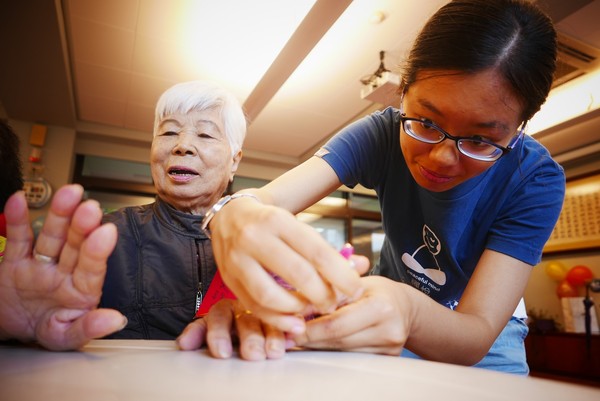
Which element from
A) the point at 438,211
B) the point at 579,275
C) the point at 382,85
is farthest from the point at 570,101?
the point at 438,211

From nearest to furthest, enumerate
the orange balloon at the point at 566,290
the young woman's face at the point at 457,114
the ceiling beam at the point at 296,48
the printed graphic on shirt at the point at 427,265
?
the young woman's face at the point at 457,114
the printed graphic on shirt at the point at 427,265
the ceiling beam at the point at 296,48
the orange balloon at the point at 566,290

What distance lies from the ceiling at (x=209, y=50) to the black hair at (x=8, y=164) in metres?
1.97

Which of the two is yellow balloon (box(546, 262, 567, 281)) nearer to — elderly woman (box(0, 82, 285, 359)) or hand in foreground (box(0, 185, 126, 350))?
elderly woman (box(0, 82, 285, 359))

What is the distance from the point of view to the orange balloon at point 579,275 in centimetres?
498

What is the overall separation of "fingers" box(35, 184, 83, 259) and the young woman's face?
76cm

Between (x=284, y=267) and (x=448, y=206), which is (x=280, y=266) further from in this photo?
(x=448, y=206)

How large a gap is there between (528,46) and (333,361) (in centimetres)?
86

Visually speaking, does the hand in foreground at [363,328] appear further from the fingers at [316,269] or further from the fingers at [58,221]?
the fingers at [58,221]

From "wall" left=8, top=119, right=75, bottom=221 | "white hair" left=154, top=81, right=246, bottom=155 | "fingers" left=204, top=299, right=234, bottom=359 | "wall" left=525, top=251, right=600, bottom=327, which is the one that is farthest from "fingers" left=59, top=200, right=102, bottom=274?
"wall" left=525, top=251, right=600, bottom=327

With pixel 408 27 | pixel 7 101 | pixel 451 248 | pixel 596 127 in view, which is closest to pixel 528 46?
pixel 451 248

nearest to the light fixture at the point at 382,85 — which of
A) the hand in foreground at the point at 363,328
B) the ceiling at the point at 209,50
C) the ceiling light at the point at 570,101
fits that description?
the ceiling at the point at 209,50

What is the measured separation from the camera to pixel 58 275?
0.60 m

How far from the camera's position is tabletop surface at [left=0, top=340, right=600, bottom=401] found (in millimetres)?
349

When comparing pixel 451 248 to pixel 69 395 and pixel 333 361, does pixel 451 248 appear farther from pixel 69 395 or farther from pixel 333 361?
pixel 69 395
